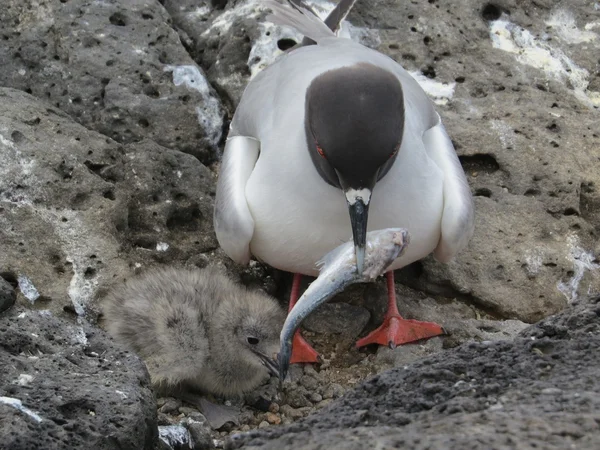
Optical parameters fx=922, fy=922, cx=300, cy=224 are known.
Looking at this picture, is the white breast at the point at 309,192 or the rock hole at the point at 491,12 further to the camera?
the rock hole at the point at 491,12

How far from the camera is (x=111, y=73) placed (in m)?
5.89

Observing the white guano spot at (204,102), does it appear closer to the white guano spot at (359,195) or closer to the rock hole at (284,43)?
the rock hole at (284,43)

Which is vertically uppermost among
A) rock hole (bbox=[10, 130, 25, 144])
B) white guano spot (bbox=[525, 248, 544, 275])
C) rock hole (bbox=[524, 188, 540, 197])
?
rock hole (bbox=[524, 188, 540, 197])

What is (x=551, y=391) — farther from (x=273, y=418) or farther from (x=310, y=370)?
(x=310, y=370)

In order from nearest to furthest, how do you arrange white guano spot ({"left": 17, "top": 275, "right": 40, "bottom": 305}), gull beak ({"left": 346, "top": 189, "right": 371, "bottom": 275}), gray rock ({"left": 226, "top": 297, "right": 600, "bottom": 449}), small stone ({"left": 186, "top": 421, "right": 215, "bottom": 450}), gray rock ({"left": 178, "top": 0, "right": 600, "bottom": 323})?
gray rock ({"left": 226, "top": 297, "right": 600, "bottom": 449}), gull beak ({"left": 346, "top": 189, "right": 371, "bottom": 275}), small stone ({"left": 186, "top": 421, "right": 215, "bottom": 450}), white guano spot ({"left": 17, "top": 275, "right": 40, "bottom": 305}), gray rock ({"left": 178, "top": 0, "right": 600, "bottom": 323})

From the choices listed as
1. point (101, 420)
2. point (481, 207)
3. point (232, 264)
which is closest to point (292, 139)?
point (232, 264)

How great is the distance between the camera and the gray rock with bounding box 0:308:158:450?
294 centimetres

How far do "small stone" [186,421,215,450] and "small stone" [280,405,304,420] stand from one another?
0.59 m

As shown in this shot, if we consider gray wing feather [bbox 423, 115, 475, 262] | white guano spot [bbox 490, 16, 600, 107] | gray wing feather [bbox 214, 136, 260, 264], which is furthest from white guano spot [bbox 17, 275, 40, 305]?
white guano spot [bbox 490, 16, 600, 107]

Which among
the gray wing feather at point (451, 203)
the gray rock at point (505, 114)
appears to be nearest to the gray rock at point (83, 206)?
the gray rock at point (505, 114)

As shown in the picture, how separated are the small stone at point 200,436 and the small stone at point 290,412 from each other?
59cm

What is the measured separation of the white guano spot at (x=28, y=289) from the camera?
469 cm

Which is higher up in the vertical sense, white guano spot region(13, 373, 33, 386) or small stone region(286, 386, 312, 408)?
white guano spot region(13, 373, 33, 386)

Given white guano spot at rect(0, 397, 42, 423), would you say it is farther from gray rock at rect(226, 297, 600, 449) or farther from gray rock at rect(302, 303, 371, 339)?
gray rock at rect(302, 303, 371, 339)
